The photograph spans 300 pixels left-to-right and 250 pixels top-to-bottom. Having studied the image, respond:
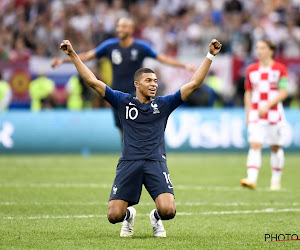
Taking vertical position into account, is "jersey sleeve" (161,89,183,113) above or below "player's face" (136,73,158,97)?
below

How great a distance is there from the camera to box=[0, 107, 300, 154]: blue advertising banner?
59.4 ft

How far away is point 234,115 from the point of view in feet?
A: 60.2

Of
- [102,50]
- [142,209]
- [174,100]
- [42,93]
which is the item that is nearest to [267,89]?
[102,50]

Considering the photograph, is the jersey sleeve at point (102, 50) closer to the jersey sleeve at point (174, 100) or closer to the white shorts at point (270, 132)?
the white shorts at point (270, 132)

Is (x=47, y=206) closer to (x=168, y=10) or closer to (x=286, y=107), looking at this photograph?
(x=286, y=107)

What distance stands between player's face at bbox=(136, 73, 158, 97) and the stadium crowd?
43.9 feet

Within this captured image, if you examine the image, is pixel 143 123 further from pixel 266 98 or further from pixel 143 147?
pixel 266 98

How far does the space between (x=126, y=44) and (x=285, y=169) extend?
5.09 meters

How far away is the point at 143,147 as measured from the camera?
698cm

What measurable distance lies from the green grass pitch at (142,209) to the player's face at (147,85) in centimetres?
148

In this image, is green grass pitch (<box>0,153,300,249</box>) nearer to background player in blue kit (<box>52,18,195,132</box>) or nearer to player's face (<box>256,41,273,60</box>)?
background player in blue kit (<box>52,18,195,132</box>)

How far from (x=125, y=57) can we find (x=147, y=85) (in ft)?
16.7

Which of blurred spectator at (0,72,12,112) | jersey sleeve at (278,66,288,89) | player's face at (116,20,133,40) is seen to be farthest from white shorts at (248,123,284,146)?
blurred spectator at (0,72,12,112)

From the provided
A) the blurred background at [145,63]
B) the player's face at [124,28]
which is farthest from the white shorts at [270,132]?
the blurred background at [145,63]
